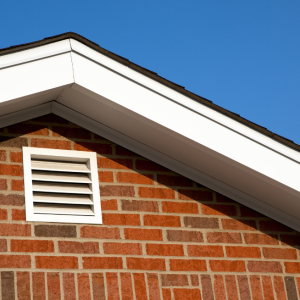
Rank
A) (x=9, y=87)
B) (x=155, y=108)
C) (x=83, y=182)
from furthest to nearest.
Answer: (x=83, y=182) → (x=155, y=108) → (x=9, y=87)

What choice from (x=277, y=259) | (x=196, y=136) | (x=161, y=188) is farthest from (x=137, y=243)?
(x=277, y=259)

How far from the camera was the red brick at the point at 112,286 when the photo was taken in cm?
388

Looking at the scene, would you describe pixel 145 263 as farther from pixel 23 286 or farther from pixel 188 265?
pixel 23 286

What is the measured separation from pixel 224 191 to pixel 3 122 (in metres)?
1.88

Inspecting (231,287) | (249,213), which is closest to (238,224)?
(249,213)

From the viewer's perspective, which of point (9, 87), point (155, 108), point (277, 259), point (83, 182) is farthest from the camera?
point (277, 259)

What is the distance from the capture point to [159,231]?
4258 millimetres

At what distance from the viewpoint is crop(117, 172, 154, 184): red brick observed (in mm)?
4336

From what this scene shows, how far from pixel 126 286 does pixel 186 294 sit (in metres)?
0.48

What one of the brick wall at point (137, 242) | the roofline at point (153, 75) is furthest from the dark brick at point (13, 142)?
the roofline at point (153, 75)

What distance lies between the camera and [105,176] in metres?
4.29

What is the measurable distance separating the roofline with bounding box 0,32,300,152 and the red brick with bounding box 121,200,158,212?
3.01 feet

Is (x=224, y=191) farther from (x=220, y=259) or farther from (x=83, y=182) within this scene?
(x=83, y=182)

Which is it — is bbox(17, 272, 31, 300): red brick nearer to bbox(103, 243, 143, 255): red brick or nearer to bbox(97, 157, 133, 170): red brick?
bbox(103, 243, 143, 255): red brick
